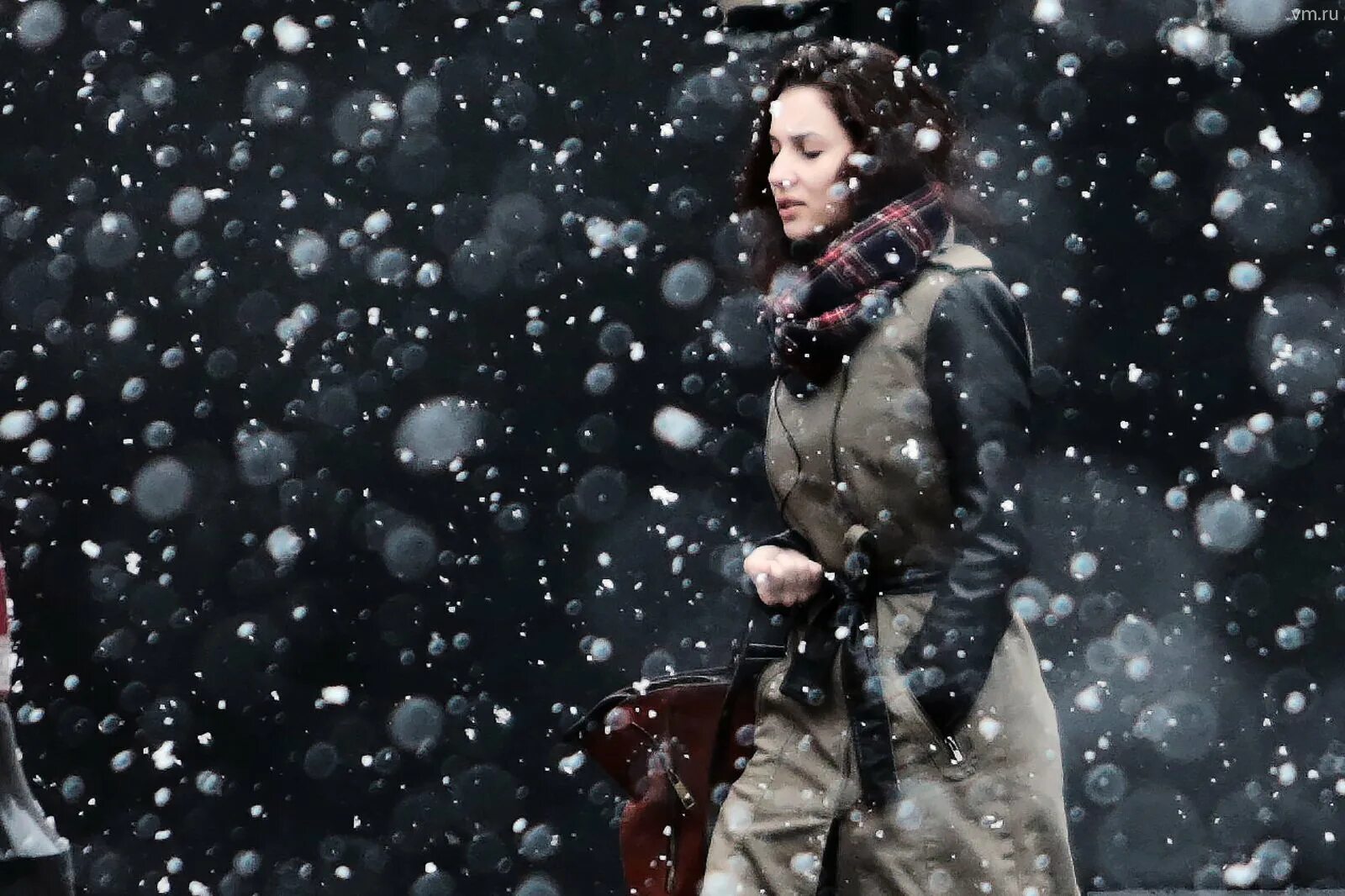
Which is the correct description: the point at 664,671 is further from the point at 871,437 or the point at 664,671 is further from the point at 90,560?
the point at 871,437

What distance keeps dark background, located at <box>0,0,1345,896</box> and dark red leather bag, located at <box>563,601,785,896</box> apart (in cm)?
223

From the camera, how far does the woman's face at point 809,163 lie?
9.91 ft

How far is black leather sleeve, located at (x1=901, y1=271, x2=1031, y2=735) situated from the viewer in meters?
2.74

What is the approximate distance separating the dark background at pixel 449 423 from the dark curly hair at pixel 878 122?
2.32 metres

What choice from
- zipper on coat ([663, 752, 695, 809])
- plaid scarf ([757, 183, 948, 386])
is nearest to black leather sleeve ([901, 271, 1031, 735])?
plaid scarf ([757, 183, 948, 386])

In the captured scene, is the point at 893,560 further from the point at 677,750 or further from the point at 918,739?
the point at 677,750

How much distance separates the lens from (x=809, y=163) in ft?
9.96

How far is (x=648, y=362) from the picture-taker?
5453mm

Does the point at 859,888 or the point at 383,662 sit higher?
the point at 859,888

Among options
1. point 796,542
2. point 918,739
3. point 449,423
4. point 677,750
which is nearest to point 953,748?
point 918,739

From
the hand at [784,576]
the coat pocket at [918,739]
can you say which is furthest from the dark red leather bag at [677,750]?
the coat pocket at [918,739]

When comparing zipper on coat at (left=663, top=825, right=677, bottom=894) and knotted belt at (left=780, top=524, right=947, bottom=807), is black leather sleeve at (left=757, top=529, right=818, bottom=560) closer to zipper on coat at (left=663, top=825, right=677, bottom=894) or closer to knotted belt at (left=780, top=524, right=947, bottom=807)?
knotted belt at (left=780, top=524, right=947, bottom=807)

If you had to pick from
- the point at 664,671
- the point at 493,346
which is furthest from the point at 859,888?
the point at 493,346

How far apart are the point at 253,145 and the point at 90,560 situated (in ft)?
4.84
